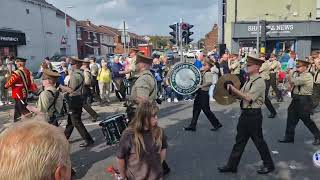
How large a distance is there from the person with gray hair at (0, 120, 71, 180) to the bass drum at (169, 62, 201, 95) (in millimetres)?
6936

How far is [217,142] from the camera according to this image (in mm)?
7695

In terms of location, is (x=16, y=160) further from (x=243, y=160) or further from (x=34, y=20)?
(x=34, y=20)

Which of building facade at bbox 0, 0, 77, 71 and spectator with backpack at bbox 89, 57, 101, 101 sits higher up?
building facade at bbox 0, 0, 77, 71

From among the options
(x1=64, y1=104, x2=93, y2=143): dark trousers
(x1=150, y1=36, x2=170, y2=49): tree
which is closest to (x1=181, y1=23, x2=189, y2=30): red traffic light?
(x1=64, y1=104, x2=93, y2=143): dark trousers

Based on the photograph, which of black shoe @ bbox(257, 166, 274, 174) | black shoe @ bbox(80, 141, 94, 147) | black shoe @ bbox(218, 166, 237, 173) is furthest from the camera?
black shoe @ bbox(80, 141, 94, 147)

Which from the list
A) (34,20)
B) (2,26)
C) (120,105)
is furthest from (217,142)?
(34,20)

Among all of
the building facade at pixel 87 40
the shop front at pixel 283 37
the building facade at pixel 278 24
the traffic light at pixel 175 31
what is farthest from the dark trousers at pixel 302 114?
the building facade at pixel 87 40

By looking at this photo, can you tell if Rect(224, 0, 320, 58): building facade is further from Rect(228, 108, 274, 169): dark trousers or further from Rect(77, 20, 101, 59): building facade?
Rect(77, 20, 101, 59): building facade

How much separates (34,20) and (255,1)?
845 inches

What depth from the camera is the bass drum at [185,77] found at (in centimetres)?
842

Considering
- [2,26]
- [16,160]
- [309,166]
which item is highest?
[2,26]

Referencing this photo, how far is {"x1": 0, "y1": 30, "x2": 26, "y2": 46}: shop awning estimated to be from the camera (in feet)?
99.2

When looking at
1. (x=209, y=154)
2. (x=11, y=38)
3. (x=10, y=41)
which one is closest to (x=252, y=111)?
(x=209, y=154)

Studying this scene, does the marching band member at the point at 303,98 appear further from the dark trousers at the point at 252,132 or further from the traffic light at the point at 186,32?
the traffic light at the point at 186,32
